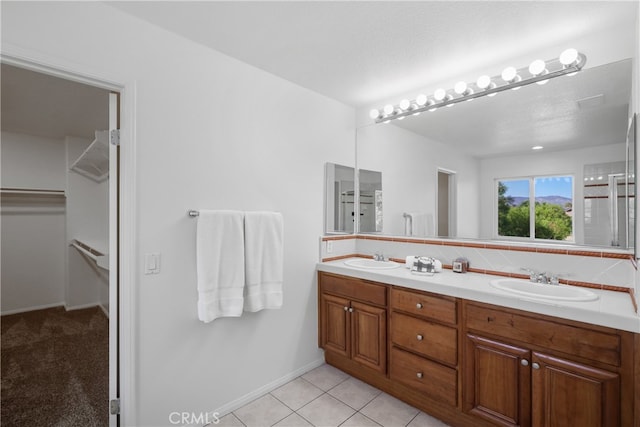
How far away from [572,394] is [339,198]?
1978 millimetres

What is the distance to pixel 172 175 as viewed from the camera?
1.72 metres

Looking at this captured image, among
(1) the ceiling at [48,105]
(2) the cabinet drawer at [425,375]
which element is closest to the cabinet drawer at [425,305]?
(2) the cabinet drawer at [425,375]

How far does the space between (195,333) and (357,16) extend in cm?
208

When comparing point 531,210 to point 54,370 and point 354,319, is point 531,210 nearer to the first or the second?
point 354,319

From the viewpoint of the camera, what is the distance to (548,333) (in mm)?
1401

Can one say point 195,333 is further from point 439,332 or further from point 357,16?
point 357,16

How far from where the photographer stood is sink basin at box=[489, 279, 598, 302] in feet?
5.16

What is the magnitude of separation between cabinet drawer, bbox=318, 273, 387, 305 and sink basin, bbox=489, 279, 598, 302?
72 cm

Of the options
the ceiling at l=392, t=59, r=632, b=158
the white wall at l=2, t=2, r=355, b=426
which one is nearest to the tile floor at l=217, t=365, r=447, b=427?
the white wall at l=2, t=2, r=355, b=426

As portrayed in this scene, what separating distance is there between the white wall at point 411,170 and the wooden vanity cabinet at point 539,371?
827 millimetres

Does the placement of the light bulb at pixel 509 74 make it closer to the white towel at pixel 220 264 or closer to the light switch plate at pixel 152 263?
the white towel at pixel 220 264

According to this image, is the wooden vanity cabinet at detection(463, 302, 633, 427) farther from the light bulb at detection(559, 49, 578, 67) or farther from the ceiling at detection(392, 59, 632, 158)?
the light bulb at detection(559, 49, 578, 67)

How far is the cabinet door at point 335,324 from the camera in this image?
2332 millimetres

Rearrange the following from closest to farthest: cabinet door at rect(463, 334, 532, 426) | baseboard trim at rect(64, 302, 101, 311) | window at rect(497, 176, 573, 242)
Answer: cabinet door at rect(463, 334, 532, 426) < window at rect(497, 176, 573, 242) < baseboard trim at rect(64, 302, 101, 311)
